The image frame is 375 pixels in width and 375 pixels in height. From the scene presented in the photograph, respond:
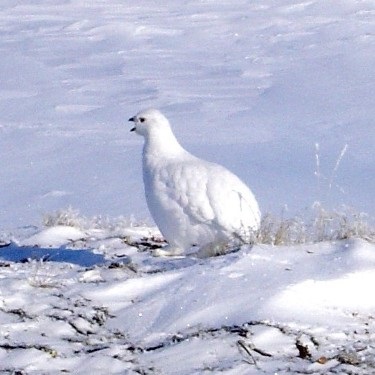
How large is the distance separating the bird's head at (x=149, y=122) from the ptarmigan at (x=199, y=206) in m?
0.44

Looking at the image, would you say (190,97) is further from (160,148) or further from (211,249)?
(211,249)

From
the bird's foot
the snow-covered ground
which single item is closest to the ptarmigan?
the bird's foot

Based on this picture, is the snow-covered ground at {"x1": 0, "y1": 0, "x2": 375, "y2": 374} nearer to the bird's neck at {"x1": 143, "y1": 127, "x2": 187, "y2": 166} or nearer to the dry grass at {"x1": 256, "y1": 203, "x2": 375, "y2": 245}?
the dry grass at {"x1": 256, "y1": 203, "x2": 375, "y2": 245}

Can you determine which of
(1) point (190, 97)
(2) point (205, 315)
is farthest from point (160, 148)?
(1) point (190, 97)

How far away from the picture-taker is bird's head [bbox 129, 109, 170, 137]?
576cm

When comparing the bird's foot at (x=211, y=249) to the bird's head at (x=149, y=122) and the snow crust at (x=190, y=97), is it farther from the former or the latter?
the bird's head at (x=149, y=122)

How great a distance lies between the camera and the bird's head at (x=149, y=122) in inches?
→ 227

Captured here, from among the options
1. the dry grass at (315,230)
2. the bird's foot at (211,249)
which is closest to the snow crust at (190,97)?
the dry grass at (315,230)

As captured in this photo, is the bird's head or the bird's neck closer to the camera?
the bird's neck

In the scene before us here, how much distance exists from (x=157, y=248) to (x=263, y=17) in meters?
18.1

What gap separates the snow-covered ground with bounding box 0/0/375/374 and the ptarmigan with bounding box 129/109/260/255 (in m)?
0.26

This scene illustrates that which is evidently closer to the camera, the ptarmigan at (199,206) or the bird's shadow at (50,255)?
the ptarmigan at (199,206)

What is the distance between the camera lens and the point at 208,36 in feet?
69.9

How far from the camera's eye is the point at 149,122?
5.80 metres
